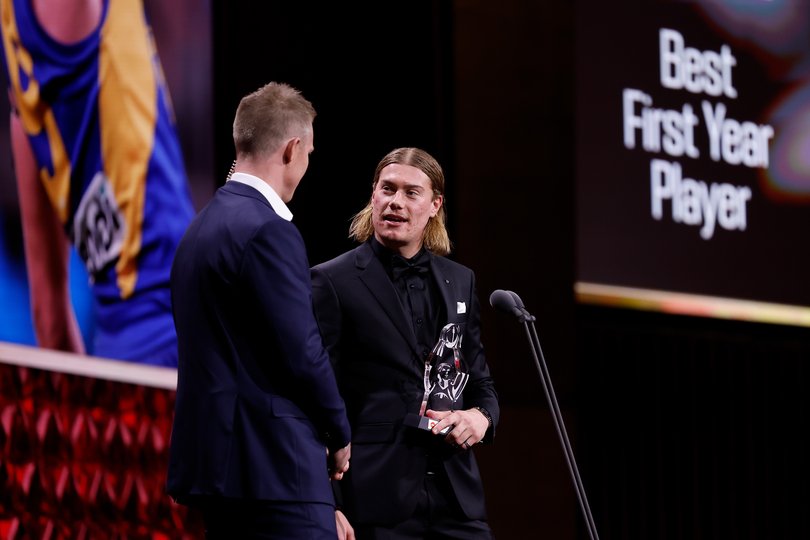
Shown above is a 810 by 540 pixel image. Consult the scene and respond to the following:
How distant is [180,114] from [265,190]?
6.33ft

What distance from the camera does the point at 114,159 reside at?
4320 millimetres

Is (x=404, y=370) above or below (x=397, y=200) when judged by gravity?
below

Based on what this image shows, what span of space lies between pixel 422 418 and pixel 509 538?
1888 mm

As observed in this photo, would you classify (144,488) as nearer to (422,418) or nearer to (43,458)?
(43,458)

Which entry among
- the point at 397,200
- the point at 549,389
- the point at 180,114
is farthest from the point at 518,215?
the point at 549,389

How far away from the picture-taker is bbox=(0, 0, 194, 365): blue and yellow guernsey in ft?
13.8

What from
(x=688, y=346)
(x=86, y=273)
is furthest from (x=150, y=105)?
(x=688, y=346)

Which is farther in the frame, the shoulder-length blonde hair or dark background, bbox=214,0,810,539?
dark background, bbox=214,0,810,539

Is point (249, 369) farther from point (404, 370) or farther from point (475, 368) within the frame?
point (475, 368)

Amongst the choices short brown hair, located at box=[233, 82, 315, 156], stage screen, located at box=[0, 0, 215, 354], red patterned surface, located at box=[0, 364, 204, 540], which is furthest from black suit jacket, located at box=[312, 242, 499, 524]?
red patterned surface, located at box=[0, 364, 204, 540]

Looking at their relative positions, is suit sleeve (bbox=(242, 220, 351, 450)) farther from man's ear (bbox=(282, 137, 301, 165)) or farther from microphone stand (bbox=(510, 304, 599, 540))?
microphone stand (bbox=(510, 304, 599, 540))

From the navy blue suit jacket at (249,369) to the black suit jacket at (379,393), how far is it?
38 cm

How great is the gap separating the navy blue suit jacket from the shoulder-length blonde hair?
64cm

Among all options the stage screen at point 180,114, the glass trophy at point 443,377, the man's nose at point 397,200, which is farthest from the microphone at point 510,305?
the stage screen at point 180,114
